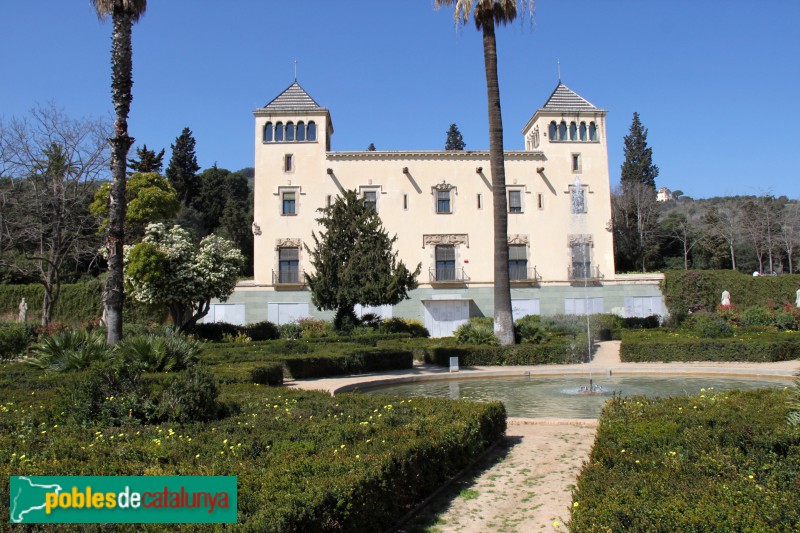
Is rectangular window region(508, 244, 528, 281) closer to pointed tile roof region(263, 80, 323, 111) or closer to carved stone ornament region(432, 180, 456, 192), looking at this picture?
carved stone ornament region(432, 180, 456, 192)

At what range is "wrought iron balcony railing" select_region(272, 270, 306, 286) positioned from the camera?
3578 cm

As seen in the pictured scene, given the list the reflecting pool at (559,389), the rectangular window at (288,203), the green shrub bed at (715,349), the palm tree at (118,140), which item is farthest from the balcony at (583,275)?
the palm tree at (118,140)

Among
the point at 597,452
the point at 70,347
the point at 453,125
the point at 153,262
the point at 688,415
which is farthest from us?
the point at 453,125

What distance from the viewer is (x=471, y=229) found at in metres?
37.3

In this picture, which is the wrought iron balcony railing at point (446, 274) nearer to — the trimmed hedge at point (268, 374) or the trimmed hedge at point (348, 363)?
the trimmed hedge at point (348, 363)

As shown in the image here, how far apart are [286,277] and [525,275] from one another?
14177 millimetres

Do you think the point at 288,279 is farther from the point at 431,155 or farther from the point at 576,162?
the point at 576,162

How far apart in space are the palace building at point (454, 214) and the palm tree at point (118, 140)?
20.6 metres

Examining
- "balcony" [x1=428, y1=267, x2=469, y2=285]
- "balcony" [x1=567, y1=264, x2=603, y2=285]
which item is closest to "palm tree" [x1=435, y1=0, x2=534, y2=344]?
"balcony" [x1=428, y1=267, x2=469, y2=285]

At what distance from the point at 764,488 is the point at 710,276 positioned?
1367 inches

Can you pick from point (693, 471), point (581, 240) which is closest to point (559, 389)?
point (693, 471)

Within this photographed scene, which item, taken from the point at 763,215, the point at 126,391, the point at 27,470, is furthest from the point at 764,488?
the point at 763,215

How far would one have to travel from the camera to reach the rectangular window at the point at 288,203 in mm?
36719

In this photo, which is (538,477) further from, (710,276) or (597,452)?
(710,276)
